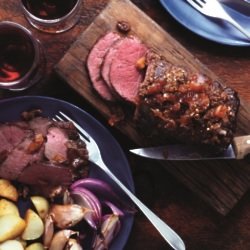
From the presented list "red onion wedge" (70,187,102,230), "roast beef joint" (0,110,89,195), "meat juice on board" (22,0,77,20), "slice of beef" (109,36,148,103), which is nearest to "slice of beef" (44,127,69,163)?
"roast beef joint" (0,110,89,195)

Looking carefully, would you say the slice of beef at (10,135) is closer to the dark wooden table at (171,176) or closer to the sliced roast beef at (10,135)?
the sliced roast beef at (10,135)

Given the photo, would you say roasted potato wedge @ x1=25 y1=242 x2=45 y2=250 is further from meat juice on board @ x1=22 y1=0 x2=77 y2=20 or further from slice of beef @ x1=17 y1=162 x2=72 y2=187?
meat juice on board @ x1=22 y1=0 x2=77 y2=20

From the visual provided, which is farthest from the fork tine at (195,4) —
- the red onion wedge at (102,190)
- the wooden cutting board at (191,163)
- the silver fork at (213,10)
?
the red onion wedge at (102,190)

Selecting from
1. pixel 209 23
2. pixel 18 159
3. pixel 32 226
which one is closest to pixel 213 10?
pixel 209 23

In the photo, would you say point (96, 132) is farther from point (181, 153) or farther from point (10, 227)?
point (10, 227)

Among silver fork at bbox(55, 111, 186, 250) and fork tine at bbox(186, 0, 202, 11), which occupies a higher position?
fork tine at bbox(186, 0, 202, 11)
